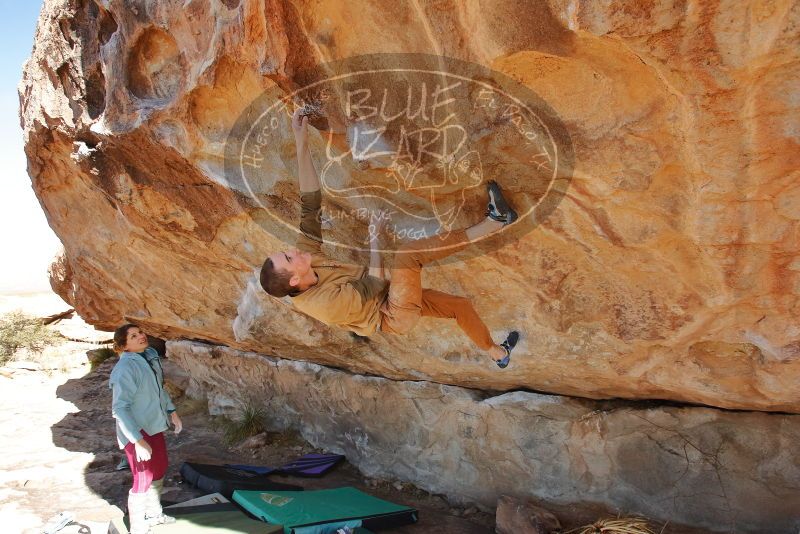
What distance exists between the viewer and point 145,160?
4449mm

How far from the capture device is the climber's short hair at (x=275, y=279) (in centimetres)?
295

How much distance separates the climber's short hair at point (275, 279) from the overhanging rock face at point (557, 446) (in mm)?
2061

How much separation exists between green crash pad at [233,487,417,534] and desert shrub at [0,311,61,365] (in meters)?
6.65

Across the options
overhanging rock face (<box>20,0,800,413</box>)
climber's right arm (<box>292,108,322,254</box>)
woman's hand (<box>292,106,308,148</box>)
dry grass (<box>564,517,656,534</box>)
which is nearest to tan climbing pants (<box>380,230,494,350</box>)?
overhanging rock face (<box>20,0,800,413</box>)

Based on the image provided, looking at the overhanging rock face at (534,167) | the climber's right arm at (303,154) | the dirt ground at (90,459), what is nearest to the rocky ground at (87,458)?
the dirt ground at (90,459)

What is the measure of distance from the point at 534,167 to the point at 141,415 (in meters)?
2.75

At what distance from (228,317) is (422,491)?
2.39 metres

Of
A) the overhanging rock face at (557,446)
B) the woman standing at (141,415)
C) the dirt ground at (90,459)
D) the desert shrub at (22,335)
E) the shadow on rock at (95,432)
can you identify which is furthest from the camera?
the desert shrub at (22,335)

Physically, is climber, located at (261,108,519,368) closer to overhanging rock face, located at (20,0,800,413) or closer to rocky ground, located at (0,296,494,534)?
overhanging rock face, located at (20,0,800,413)

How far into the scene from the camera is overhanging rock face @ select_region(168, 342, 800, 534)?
3.49 m

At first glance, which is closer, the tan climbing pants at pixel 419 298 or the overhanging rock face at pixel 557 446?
the tan climbing pants at pixel 419 298

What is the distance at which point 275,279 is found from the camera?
2967 mm
